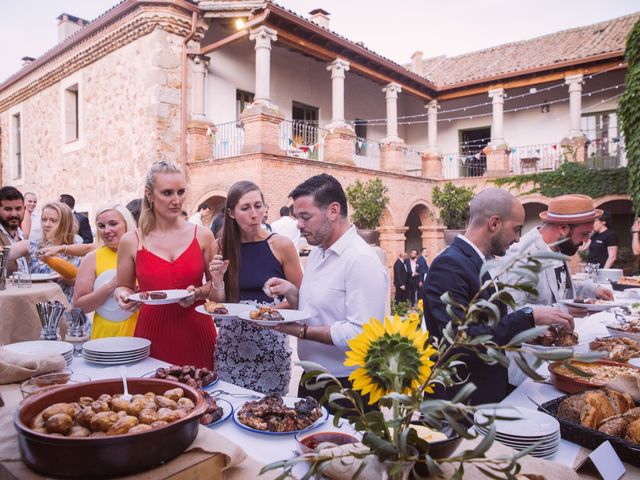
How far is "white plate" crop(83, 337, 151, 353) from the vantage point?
7.69ft

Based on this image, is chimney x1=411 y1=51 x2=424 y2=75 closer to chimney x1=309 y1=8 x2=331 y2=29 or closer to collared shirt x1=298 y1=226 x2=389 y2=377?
chimney x1=309 y1=8 x2=331 y2=29

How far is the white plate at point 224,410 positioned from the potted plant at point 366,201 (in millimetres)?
12421

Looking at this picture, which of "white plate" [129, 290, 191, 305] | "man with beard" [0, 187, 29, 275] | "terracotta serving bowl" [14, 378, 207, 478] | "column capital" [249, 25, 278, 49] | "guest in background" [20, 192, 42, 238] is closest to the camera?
"terracotta serving bowl" [14, 378, 207, 478]

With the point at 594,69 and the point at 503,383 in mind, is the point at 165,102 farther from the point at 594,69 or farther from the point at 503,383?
the point at 594,69

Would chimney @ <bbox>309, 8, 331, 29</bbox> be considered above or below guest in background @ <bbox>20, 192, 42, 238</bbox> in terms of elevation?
above

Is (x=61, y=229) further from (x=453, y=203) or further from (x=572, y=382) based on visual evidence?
(x=453, y=203)

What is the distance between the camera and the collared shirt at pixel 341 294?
6.80ft

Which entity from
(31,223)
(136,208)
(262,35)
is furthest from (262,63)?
(136,208)

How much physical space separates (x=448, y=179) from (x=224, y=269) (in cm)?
1709

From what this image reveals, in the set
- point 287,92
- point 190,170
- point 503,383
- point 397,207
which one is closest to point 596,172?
point 397,207

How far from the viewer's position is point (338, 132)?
14.1 meters

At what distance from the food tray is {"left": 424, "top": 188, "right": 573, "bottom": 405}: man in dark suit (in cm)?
42

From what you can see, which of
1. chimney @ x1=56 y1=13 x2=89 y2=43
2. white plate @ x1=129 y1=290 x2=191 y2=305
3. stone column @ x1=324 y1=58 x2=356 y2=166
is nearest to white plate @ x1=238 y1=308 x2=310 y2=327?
white plate @ x1=129 y1=290 x2=191 y2=305

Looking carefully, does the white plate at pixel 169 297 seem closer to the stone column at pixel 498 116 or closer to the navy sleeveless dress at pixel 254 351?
the navy sleeveless dress at pixel 254 351
